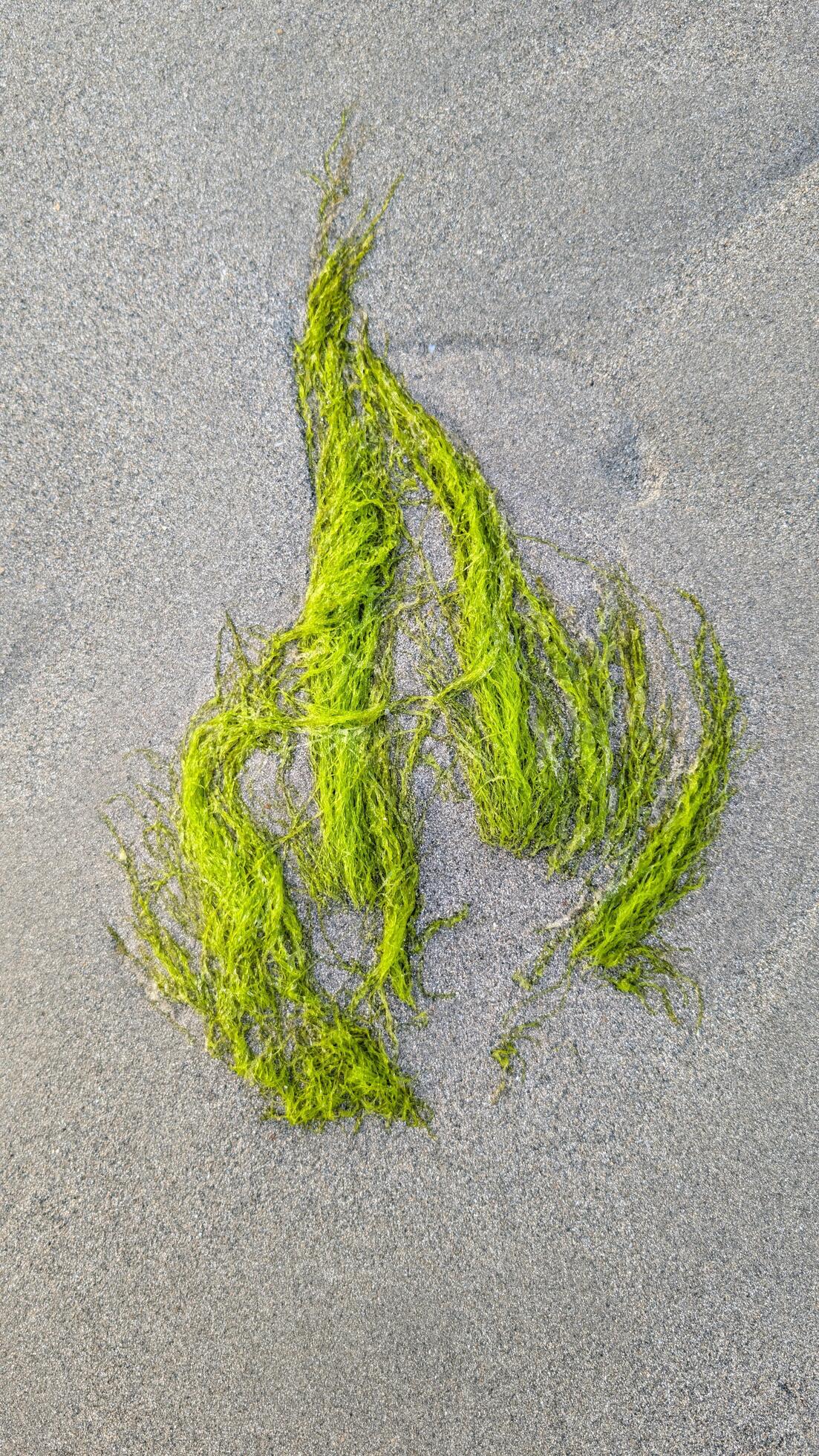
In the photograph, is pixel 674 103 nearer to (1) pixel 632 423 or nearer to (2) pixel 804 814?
(1) pixel 632 423

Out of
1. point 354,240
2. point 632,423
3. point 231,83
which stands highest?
point 231,83

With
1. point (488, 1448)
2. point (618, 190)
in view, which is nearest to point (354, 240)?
point (618, 190)

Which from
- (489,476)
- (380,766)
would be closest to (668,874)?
(380,766)

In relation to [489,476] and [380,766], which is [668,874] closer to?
[380,766]
